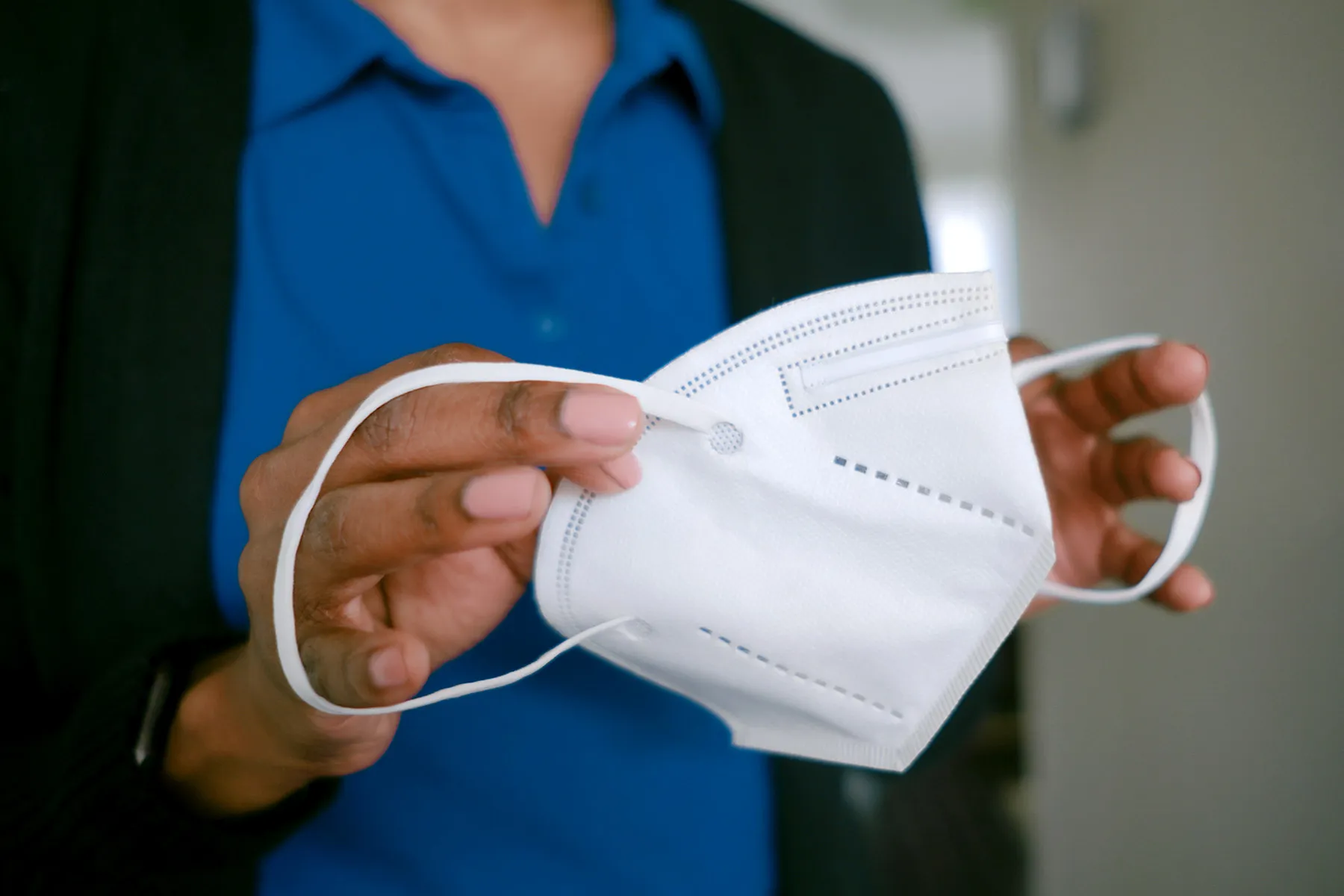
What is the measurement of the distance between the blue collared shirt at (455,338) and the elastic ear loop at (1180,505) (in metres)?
0.32

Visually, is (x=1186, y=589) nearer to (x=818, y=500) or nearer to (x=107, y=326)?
(x=818, y=500)

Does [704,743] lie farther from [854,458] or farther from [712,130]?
[712,130]

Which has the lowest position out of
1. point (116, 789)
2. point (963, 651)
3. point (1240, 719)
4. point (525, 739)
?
point (1240, 719)

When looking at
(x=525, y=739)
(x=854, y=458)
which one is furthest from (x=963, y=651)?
(x=525, y=739)

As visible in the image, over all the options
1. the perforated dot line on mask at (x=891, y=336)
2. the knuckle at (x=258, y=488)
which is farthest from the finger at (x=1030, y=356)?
the knuckle at (x=258, y=488)

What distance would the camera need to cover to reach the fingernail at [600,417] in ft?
1.19

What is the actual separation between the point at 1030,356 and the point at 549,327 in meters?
0.39

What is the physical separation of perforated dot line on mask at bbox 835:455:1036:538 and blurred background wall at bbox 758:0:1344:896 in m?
0.52

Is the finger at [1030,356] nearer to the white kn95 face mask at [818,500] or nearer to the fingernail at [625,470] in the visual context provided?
the white kn95 face mask at [818,500]

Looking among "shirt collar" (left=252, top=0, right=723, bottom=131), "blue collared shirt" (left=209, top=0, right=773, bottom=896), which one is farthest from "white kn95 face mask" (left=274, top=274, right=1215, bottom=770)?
"shirt collar" (left=252, top=0, right=723, bottom=131)

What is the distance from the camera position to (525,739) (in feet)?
2.31

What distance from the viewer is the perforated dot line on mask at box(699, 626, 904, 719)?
49cm

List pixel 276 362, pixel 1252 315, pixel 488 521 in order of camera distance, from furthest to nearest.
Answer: pixel 1252 315
pixel 276 362
pixel 488 521

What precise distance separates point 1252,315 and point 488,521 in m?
0.90
